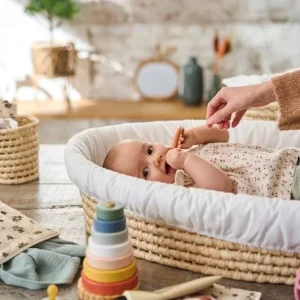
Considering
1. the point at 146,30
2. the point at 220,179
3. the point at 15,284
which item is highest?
the point at 146,30

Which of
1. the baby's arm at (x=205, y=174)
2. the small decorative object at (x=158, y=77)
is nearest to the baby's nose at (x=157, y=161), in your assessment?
the baby's arm at (x=205, y=174)

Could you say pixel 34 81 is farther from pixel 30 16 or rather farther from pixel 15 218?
pixel 15 218

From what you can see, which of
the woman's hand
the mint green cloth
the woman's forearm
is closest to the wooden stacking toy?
the mint green cloth

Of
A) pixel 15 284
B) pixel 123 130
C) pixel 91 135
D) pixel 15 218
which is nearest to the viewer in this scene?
pixel 15 284

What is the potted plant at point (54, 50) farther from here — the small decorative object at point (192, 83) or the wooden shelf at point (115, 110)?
the small decorative object at point (192, 83)

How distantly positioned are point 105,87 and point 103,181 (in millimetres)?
2654

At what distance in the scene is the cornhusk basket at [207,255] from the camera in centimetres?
109

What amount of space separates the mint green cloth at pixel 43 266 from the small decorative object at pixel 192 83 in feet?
8.00

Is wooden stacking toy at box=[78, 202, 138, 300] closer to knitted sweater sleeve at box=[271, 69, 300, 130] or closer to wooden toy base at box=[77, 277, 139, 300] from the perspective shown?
wooden toy base at box=[77, 277, 139, 300]

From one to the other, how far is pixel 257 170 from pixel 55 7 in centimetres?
215

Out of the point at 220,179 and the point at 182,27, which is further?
the point at 182,27

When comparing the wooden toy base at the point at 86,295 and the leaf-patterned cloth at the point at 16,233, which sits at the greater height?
the leaf-patterned cloth at the point at 16,233

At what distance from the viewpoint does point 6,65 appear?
3.76 metres

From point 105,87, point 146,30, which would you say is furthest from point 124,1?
point 105,87
